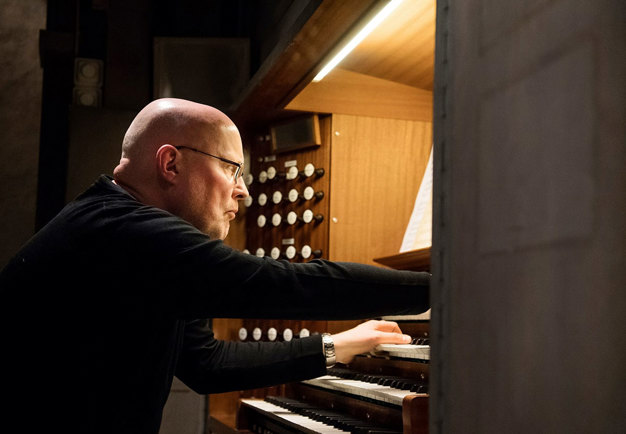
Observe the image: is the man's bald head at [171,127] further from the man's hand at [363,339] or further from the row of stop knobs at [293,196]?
the row of stop knobs at [293,196]

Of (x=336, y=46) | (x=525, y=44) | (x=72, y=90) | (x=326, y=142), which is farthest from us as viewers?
(x=72, y=90)

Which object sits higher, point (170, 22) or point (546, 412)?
point (170, 22)

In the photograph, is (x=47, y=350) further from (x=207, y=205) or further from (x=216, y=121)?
(x=216, y=121)

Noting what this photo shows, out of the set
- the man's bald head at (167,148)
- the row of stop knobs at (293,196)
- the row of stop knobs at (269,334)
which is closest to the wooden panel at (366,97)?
the row of stop knobs at (293,196)

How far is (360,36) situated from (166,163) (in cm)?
120

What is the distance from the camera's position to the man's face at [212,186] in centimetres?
210

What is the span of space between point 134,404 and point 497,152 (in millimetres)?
1156

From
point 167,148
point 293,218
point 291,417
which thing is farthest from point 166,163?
point 293,218

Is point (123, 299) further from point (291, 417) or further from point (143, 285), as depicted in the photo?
point (291, 417)

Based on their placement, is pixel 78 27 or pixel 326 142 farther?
pixel 78 27


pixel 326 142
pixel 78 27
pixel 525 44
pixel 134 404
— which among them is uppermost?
pixel 78 27

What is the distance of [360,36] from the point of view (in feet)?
9.66

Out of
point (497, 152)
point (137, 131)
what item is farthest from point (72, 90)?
point (497, 152)

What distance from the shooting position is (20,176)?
5.92m
